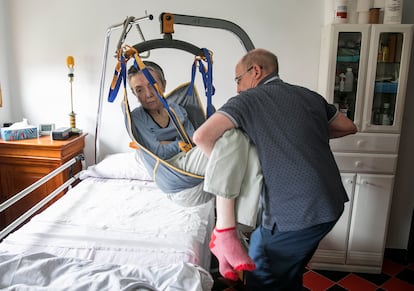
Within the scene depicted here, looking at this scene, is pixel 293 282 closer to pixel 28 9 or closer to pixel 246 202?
pixel 246 202

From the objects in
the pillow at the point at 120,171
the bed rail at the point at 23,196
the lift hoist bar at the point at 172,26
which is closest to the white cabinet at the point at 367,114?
the lift hoist bar at the point at 172,26

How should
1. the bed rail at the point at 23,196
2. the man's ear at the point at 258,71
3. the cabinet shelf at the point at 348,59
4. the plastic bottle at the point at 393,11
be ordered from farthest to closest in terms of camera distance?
the cabinet shelf at the point at 348,59 → the plastic bottle at the point at 393,11 → the bed rail at the point at 23,196 → the man's ear at the point at 258,71

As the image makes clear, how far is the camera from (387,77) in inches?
91.9

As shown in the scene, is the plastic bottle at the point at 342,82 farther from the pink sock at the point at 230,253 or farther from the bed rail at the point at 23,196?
the bed rail at the point at 23,196

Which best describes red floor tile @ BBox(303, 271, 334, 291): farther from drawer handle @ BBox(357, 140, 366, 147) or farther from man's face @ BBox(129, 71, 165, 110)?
man's face @ BBox(129, 71, 165, 110)

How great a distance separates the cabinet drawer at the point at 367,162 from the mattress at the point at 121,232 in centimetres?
95

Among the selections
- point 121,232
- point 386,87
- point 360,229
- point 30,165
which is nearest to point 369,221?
point 360,229

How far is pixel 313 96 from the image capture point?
1326 mm

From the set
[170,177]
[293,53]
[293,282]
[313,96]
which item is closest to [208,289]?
[293,282]

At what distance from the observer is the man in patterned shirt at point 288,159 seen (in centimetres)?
121

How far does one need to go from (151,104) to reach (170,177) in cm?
47

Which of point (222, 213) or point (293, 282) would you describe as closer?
point (222, 213)

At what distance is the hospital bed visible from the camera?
49.5 inches

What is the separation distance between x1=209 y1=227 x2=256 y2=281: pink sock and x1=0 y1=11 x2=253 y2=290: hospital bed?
140 millimetres
